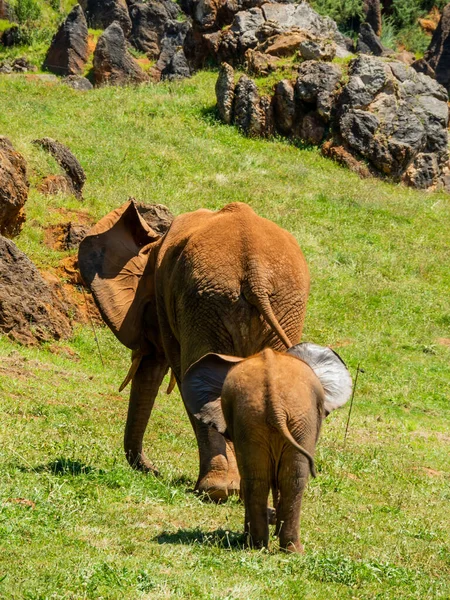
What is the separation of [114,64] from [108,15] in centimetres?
1167

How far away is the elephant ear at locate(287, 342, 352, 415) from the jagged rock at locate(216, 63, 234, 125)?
25.9m

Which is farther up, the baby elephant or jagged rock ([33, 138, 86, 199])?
the baby elephant

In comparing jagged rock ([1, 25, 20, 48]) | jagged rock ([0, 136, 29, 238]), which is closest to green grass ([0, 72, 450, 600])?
jagged rock ([0, 136, 29, 238])

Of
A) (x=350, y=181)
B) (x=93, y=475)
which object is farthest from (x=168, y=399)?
(x=350, y=181)

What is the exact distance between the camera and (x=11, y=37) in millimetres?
48688

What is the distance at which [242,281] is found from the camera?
322 inches

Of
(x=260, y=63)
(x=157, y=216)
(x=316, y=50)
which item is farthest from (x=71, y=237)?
(x=316, y=50)

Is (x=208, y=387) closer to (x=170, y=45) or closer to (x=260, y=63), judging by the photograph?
(x=260, y=63)

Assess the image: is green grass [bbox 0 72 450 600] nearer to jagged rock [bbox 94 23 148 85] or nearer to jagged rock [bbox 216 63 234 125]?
jagged rock [bbox 216 63 234 125]

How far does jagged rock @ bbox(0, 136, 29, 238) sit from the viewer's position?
17.9 m

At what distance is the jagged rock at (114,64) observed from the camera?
4084 cm

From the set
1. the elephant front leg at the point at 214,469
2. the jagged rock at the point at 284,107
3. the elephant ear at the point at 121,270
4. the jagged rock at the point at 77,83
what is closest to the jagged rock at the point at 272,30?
the jagged rock at the point at 284,107

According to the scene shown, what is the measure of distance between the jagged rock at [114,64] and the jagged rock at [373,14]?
1747 cm

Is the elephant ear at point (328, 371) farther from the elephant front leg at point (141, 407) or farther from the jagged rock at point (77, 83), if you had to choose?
the jagged rock at point (77, 83)
